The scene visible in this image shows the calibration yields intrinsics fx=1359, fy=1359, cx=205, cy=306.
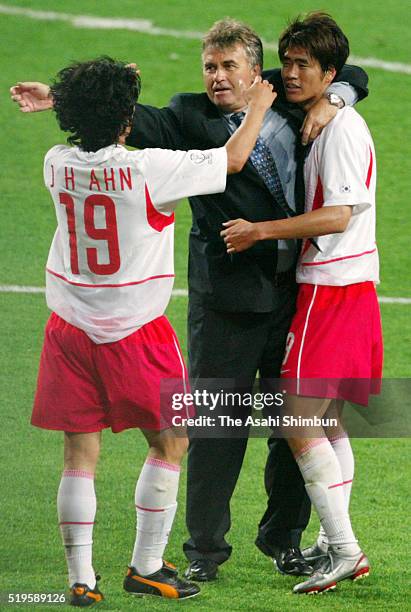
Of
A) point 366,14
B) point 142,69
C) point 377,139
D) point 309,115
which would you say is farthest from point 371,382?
point 366,14

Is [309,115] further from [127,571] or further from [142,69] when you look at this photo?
[142,69]

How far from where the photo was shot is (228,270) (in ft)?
15.6

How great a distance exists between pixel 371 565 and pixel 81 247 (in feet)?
5.44

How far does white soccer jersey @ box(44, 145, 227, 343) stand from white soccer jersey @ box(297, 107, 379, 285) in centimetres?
44

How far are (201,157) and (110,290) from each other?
0.51 m

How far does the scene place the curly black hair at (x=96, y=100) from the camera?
13.7 ft

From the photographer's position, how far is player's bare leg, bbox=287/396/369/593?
459 cm

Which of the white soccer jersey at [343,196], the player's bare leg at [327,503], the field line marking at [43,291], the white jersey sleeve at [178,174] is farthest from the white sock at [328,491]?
the field line marking at [43,291]

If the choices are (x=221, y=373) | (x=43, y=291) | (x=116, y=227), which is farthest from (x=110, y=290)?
(x=43, y=291)

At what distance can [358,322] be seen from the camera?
471cm

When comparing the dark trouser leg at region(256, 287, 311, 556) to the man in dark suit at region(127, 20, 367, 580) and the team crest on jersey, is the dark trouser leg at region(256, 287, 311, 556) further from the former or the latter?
the team crest on jersey

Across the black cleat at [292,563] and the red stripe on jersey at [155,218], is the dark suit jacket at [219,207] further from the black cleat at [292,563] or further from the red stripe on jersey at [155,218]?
the black cleat at [292,563]

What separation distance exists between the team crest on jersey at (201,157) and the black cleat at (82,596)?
138cm

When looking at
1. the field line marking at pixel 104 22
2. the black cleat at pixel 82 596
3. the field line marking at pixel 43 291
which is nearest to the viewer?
the black cleat at pixel 82 596
